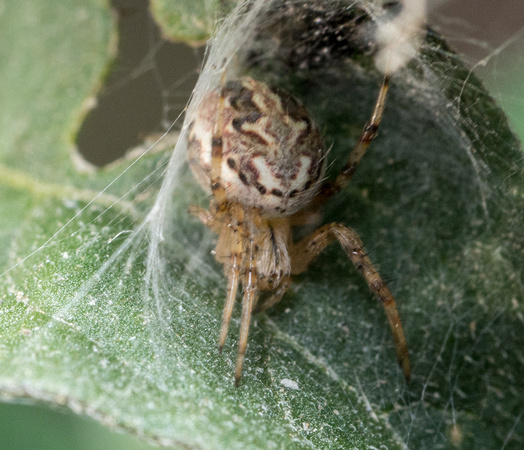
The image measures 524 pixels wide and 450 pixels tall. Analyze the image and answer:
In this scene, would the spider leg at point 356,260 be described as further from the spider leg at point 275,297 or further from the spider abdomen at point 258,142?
the spider abdomen at point 258,142

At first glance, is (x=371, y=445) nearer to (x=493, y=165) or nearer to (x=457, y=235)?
(x=457, y=235)

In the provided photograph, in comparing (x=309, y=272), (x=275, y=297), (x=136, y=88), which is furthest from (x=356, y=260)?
(x=136, y=88)

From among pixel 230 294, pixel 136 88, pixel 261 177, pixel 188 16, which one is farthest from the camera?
pixel 136 88

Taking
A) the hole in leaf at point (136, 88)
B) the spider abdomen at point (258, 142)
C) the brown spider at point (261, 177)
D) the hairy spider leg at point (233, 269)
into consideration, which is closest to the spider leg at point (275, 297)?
the brown spider at point (261, 177)

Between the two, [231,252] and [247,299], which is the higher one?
[231,252]

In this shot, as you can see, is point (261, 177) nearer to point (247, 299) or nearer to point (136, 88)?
point (247, 299)

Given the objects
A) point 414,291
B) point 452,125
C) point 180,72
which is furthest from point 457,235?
point 180,72
